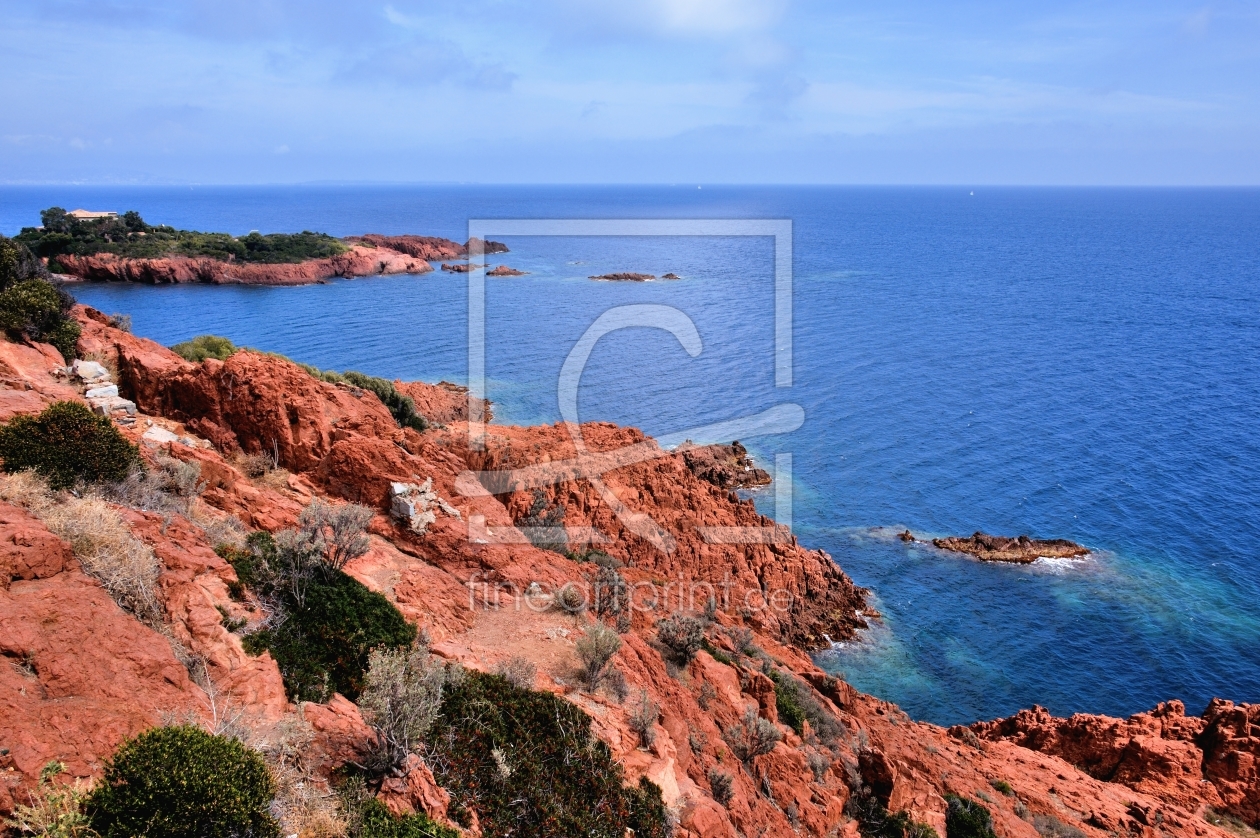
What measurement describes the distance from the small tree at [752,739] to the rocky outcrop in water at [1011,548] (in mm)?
23465

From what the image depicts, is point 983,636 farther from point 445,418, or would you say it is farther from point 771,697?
point 445,418

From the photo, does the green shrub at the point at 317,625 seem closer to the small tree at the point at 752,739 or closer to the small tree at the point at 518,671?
the small tree at the point at 518,671

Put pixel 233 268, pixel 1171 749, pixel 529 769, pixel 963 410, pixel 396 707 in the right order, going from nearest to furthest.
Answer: pixel 396 707, pixel 529 769, pixel 1171 749, pixel 963 410, pixel 233 268

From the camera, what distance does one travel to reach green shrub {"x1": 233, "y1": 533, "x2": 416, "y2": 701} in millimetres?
10320

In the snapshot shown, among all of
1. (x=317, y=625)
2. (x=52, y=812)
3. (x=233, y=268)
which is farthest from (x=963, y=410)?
(x=233, y=268)

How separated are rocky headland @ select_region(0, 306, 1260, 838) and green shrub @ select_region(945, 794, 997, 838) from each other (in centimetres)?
29

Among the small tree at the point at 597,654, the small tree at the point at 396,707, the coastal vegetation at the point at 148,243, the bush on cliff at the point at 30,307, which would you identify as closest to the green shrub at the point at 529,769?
the small tree at the point at 396,707

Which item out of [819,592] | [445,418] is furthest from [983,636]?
[445,418]

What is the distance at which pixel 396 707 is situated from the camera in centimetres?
916

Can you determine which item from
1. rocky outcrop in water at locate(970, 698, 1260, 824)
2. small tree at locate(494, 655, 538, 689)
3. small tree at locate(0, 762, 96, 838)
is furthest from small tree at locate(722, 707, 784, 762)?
rocky outcrop in water at locate(970, 698, 1260, 824)

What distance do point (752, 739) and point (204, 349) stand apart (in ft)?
84.0

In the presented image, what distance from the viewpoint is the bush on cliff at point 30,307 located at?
18.2m

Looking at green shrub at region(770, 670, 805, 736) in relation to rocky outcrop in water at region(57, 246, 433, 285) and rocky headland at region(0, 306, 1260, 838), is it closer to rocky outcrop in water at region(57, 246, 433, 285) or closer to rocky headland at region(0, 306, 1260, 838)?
rocky headland at region(0, 306, 1260, 838)

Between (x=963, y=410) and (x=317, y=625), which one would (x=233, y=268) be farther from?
(x=317, y=625)
